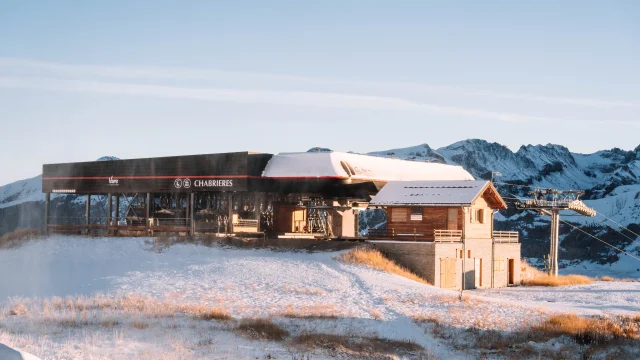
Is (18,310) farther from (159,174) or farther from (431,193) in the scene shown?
(159,174)

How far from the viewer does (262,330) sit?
28078 mm

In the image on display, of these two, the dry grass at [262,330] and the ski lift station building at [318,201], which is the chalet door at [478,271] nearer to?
the ski lift station building at [318,201]

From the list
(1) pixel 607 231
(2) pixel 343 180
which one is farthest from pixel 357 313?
(1) pixel 607 231

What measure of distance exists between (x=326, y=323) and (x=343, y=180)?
2554 centimetres

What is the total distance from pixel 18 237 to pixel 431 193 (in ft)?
114

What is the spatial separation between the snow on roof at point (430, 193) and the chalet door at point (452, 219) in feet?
2.76

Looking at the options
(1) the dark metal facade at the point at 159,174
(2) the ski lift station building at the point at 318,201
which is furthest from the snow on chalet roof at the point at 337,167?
(1) the dark metal facade at the point at 159,174

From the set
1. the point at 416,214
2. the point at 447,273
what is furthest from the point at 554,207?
the point at 447,273

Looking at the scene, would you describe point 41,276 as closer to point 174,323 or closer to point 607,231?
point 174,323

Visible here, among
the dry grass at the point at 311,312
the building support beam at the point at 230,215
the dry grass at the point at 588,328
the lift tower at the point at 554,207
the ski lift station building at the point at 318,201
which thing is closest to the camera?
the dry grass at the point at 588,328

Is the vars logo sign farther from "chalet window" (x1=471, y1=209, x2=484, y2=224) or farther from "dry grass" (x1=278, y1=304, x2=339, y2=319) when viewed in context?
"dry grass" (x1=278, y1=304, x2=339, y2=319)

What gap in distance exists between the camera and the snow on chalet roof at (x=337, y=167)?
55987 millimetres

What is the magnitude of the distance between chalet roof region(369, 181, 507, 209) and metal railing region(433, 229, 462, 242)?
187 centimetres

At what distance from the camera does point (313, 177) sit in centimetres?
5597
